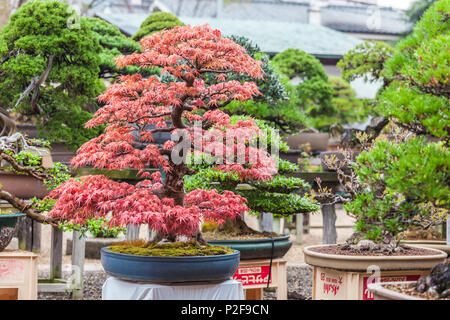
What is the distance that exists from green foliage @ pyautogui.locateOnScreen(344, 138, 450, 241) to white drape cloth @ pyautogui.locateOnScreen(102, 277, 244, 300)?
0.58 m

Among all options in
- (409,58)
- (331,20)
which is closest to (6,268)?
(409,58)

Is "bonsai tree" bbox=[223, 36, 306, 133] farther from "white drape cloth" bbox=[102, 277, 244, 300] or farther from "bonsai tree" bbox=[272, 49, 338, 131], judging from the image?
"white drape cloth" bbox=[102, 277, 244, 300]

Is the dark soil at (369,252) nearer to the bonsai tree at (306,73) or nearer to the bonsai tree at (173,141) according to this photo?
the bonsai tree at (173,141)

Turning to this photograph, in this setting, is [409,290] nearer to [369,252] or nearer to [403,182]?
[403,182]

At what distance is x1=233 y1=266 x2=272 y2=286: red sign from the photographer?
10.5 ft

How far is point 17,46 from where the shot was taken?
4.50 metres

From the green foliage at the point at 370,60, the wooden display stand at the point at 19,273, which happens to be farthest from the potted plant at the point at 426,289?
the green foliage at the point at 370,60

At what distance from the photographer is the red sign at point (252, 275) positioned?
3.21 m

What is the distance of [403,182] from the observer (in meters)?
1.95

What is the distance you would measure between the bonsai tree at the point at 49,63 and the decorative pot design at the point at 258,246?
7.55ft

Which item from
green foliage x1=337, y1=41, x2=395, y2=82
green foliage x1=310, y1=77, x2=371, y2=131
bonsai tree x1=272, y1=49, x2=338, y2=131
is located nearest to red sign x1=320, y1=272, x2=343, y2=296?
green foliage x1=337, y1=41, x2=395, y2=82

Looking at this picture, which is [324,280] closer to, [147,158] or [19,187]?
[147,158]

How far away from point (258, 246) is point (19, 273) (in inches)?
50.4

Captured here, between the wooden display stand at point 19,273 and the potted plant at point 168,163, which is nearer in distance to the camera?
Answer: the potted plant at point 168,163
